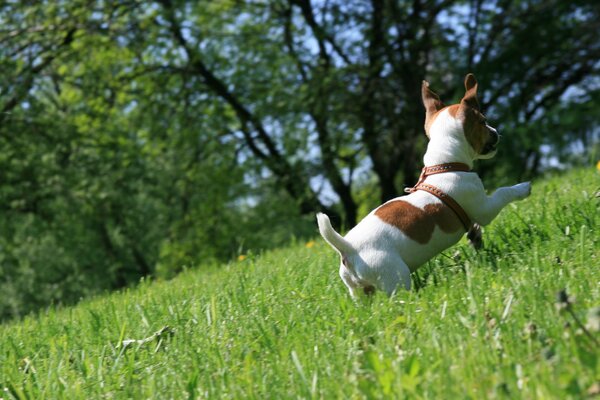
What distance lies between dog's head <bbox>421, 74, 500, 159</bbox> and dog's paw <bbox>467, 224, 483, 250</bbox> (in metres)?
0.41

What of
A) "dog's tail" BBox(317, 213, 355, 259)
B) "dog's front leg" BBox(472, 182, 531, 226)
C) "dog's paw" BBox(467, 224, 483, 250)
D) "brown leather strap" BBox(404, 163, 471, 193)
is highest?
"brown leather strap" BBox(404, 163, 471, 193)

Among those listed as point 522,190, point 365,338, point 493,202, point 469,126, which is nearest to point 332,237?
point 365,338

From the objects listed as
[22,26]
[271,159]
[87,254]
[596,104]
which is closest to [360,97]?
[271,159]

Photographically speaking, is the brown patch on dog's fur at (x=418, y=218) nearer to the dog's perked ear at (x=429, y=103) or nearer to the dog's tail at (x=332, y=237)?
the dog's tail at (x=332, y=237)

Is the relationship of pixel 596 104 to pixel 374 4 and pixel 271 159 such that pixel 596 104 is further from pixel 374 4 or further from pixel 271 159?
pixel 271 159

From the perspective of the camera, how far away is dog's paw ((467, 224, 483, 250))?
4020 millimetres

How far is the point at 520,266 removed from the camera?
11.1 ft

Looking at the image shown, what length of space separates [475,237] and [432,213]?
0.55 metres

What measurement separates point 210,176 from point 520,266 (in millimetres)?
15917

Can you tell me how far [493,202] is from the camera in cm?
382

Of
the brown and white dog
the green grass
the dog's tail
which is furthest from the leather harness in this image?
the dog's tail

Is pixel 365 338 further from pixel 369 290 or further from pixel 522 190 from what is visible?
pixel 522 190

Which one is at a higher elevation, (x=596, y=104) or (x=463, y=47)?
(x=463, y=47)

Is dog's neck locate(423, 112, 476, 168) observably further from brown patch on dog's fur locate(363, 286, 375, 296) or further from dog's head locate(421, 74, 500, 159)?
brown patch on dog's fur locate(363, 286, 375, 296)
